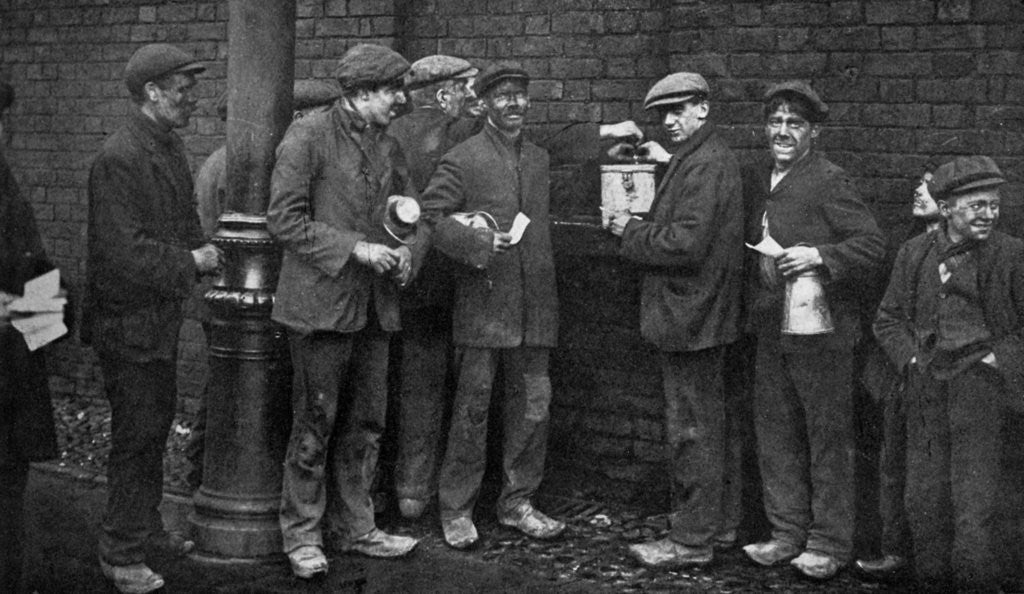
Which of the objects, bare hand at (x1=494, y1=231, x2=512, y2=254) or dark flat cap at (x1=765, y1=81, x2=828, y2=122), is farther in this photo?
bare hand at (x1=494, y1=231, x2=512, y2=254)

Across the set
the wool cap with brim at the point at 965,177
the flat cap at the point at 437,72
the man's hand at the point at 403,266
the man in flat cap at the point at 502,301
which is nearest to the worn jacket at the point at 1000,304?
the wool cap with brim at the point at 965,177

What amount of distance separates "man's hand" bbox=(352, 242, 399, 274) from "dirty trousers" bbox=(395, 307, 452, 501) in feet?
2.86

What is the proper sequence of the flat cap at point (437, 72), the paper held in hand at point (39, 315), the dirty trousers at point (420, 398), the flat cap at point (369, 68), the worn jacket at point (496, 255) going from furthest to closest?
the flat cap at point (437, 72)
the dirty trousers at point (420, 398)
the worn jacket at point (496, 255)
the flat cap at point (369, 68)
the paper held in hand at point (39, 315)

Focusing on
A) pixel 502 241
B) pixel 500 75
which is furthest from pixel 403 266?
pixel 500 75

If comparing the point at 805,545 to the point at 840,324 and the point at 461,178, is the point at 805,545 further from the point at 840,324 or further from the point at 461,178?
the point at 461,178

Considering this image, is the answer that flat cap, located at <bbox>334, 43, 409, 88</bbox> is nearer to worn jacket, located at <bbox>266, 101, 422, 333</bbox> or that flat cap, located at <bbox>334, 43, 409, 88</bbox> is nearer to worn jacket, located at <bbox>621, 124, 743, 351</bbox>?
worn jacket, located at <bbox>266, 101, 422, 333</bbox>

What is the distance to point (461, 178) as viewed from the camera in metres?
5.63

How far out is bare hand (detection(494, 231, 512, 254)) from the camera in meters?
5.46

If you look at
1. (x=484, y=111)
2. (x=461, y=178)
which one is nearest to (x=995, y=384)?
(x=461, y=178)

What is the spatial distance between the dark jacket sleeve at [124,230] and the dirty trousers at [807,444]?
253cm

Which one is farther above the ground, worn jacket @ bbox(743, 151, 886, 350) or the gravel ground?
worn jacket @ bbox(743, 151, 886, 350)

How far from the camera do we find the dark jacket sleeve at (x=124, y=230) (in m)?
4.93

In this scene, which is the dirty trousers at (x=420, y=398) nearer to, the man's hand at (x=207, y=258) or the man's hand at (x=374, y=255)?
the man's hand at (x=374, y=255)

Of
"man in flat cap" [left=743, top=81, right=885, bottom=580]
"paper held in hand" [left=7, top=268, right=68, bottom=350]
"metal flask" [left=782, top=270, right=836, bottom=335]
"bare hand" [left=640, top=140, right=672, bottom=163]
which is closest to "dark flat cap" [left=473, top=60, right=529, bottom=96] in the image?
"bare hand" [left=640, top=140, right=672, bottom=163]
